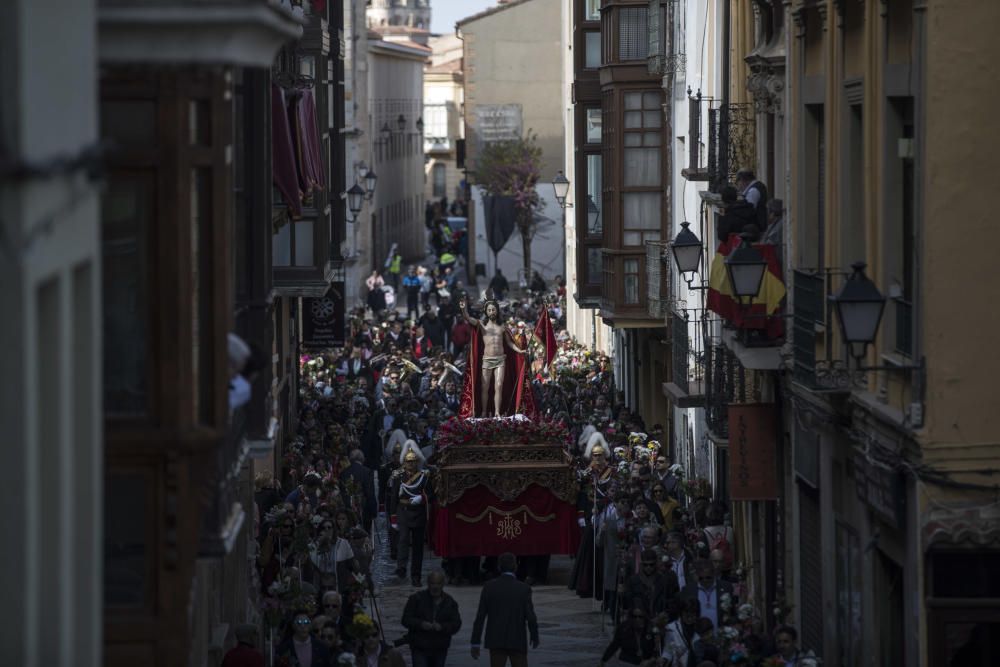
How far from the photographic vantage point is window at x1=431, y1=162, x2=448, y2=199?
414ft

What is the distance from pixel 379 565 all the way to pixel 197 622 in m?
12.1

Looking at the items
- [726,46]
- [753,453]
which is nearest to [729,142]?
[726,46]

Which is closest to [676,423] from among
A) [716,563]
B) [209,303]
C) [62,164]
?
[716,563]

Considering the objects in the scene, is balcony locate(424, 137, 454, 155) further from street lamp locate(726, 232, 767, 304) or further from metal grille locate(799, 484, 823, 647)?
street lamp locate(726, 232, 767, 304)

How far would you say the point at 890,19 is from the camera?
1570cm

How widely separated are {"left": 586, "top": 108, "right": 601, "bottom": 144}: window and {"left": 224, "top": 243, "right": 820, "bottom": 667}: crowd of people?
3714 millimetres

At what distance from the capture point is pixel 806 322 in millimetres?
17734

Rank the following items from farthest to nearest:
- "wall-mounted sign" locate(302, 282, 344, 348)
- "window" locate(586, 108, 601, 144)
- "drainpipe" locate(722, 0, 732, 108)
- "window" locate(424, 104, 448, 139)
→ "window" locate(424, 104, 448, 139) < "window" locate(586, 108, 601, 144) < "wall-mounted sign" locate(302, 282, 344, 348) < "drainpipe" locate(722, 0, 732, 108)

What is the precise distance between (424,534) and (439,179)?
332 feet

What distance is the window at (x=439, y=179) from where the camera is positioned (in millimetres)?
126188

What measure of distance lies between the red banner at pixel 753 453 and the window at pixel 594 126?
53.2 feet

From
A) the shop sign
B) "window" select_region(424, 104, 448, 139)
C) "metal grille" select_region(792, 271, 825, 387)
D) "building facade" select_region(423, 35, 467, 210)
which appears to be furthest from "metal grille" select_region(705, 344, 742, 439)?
"window" select_region(424, 104, 448, 139)

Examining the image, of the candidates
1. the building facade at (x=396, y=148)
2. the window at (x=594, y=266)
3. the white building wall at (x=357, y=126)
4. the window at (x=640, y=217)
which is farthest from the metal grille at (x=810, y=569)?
the building facade at (x=396, y=148)

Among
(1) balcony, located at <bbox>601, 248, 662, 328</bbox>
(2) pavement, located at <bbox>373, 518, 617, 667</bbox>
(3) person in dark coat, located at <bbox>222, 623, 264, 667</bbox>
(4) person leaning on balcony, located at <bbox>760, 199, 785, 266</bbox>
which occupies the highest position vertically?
(4) person leaning on balcony, located at <bbox>760, 199, 785, 266</bbox>
